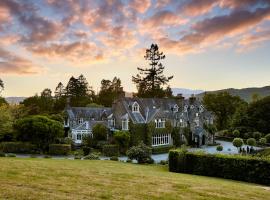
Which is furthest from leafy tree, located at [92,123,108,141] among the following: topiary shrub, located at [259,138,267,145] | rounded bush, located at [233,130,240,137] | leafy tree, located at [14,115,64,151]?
rounded bush, located at [233,130,240,137]

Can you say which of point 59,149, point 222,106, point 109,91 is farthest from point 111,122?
point 109,91

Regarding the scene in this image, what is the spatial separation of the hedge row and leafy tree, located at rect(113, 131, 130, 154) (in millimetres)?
21399

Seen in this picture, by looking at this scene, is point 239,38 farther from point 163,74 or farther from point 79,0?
point 163,74

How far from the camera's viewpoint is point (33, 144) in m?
50.2

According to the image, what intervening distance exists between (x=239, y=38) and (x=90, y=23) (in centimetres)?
1538

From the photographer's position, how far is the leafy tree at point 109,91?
9831 centimetres

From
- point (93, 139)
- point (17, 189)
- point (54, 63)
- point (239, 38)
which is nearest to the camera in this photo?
point (17, 189)

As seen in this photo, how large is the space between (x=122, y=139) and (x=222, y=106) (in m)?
45.8

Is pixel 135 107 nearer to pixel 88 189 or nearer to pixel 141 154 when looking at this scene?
pixel 141 154

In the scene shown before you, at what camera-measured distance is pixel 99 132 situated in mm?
56656

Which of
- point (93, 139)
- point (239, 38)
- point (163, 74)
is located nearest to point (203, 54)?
point (239, 38)

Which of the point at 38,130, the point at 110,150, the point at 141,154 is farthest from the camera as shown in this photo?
the point at 110,150

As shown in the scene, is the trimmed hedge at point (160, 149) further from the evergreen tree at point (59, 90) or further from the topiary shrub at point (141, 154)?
the evergreen tree at point (59, 90)

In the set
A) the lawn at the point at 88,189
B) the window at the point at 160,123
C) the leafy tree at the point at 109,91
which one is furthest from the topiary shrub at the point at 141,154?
the leafy tree at the point at 109,91
